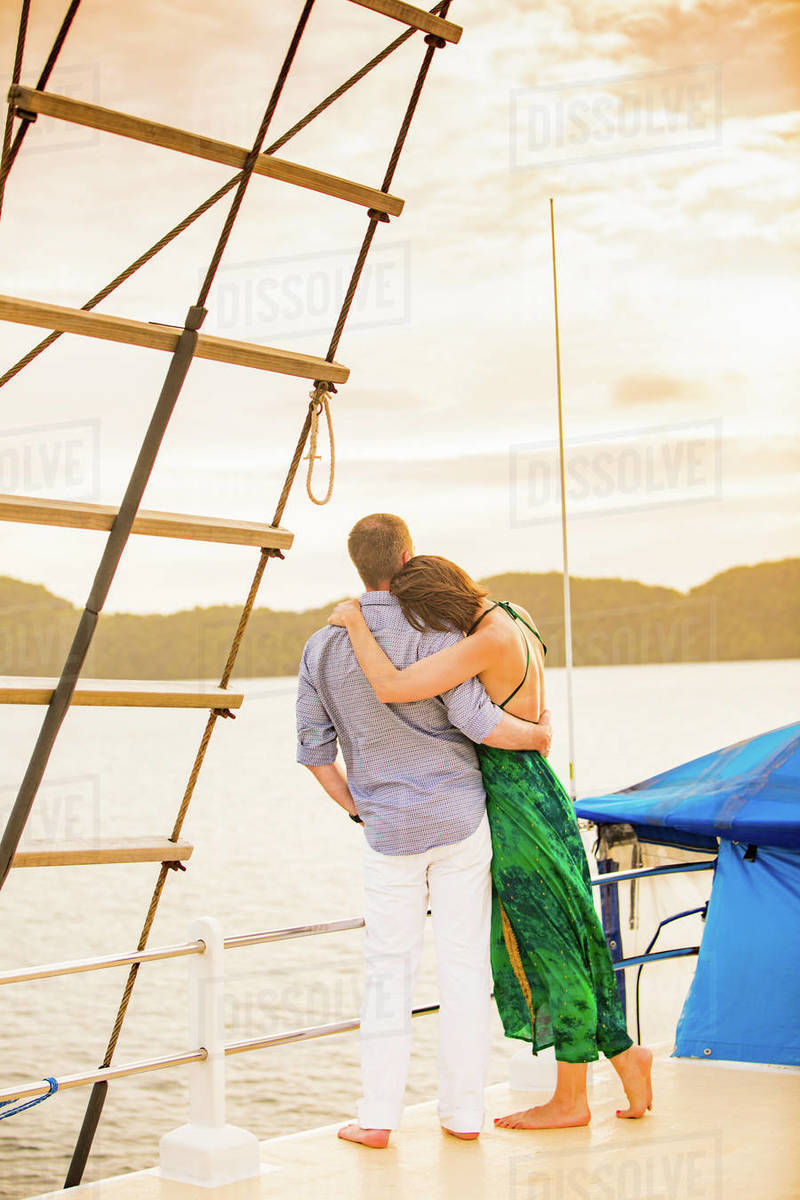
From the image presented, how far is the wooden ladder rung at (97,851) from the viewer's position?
260 centimetres

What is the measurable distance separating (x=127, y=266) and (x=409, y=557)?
903mm

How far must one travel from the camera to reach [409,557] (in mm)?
3000

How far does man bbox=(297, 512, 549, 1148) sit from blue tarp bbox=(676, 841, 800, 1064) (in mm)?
1314

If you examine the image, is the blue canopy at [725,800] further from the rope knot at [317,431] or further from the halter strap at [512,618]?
the rope knot at [317,431]

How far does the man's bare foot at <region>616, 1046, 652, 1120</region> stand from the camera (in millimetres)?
3172

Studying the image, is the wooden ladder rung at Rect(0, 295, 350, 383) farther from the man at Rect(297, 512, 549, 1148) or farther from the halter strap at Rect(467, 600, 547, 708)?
the halter strap at Rect(467, 600, 547, 708)

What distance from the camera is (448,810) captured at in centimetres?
295

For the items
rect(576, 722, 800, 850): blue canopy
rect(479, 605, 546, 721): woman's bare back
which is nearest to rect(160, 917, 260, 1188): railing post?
rect(479, 605, 546, 721): woman's bare back

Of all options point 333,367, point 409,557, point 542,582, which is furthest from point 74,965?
point 542,582

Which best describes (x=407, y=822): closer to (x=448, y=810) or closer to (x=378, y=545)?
(x=448, y=810)

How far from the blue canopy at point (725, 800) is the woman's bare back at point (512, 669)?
4.67 feet

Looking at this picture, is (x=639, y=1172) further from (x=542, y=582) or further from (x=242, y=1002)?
(x=242, y=1002)

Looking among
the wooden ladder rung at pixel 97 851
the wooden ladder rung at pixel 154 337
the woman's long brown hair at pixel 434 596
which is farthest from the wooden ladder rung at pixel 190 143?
the wooden ladder rung at pixel 97 851

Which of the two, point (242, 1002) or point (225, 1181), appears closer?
point (225, 1181)
